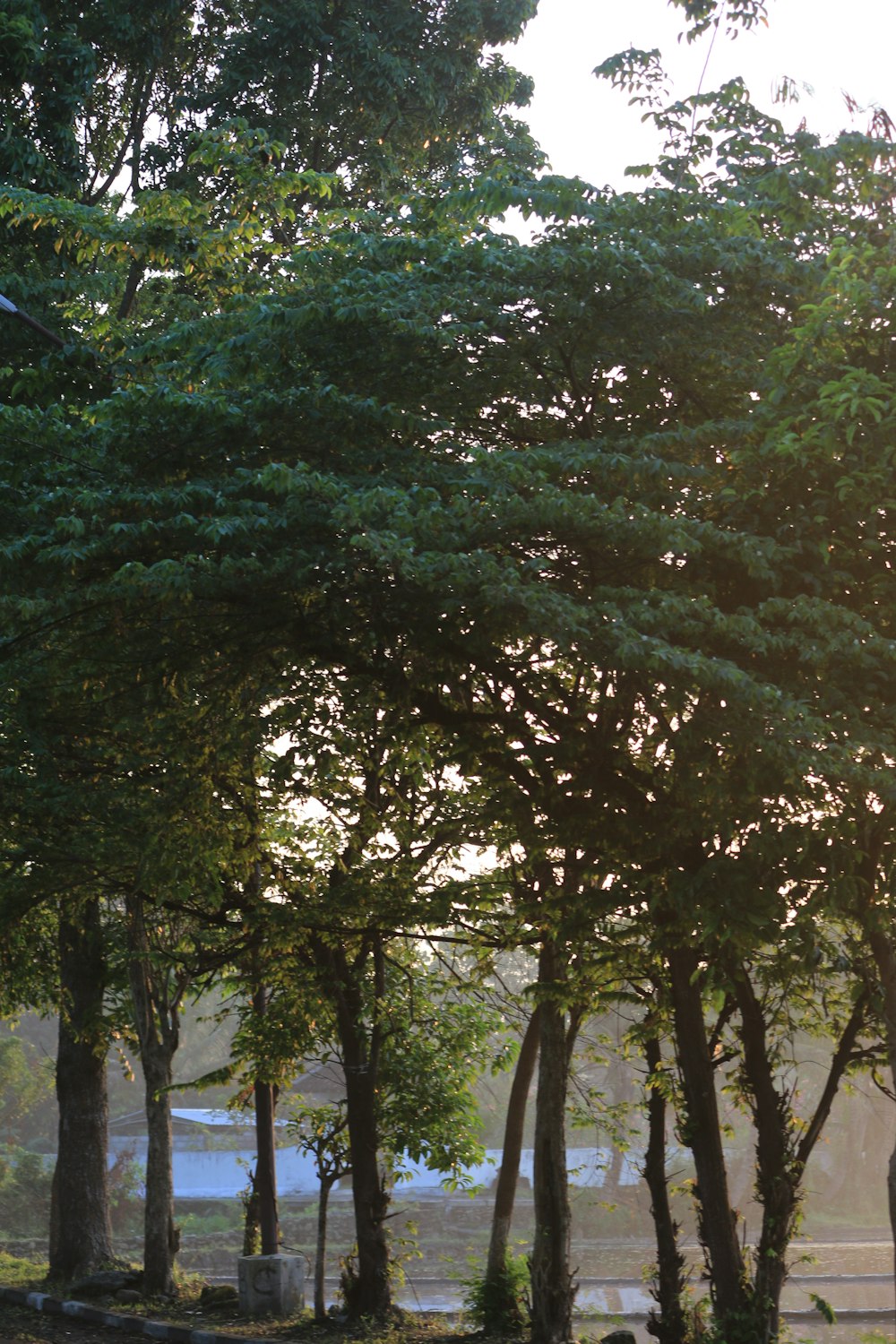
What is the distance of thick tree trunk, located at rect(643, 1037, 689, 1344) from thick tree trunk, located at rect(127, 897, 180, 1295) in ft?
16.9

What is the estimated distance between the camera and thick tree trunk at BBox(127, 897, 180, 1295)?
47.3 ft

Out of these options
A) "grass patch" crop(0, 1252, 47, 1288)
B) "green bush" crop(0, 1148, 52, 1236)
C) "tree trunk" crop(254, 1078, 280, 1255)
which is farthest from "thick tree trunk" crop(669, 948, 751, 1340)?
"green bush" crop(0, 1148, 52, 1236)

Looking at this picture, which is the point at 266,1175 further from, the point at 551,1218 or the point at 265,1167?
the point at 551,1218

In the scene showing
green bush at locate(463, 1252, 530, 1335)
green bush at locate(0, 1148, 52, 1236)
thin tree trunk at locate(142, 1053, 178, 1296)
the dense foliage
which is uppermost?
the dense foliage

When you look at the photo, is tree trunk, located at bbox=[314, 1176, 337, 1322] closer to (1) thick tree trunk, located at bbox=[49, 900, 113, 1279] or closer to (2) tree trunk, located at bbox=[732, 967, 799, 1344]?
(1) thick tree trunk, located at bbox=[49, 900, 113, 1279]

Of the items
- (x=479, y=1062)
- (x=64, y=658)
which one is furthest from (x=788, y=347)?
(x=479, y=1062)

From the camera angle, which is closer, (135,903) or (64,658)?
(64,658)

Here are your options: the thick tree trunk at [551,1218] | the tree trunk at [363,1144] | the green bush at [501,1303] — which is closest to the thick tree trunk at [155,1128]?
the tree trunk at [363,1144]

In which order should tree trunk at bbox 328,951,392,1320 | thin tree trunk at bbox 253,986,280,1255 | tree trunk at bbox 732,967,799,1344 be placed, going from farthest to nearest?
thin tree trunk at bbox 253,986,280,1255
tree trunk at bbox 328,951,392,1320
tree trunk at bbox 732,967,799,1344

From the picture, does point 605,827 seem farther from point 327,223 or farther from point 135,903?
point 135,903

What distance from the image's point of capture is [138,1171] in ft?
132

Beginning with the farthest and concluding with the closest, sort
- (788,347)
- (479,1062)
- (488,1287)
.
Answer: (479,1062) → (488,1287) → (788,347)

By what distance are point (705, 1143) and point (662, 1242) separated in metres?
2.52

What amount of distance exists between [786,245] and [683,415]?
3.90ft
